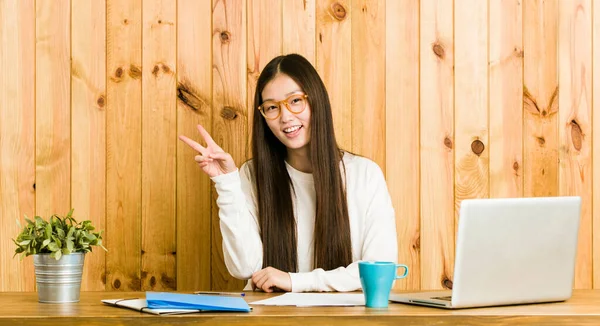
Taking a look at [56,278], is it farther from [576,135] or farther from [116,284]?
[576,135]

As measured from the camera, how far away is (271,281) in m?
1.95

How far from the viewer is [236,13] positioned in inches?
100

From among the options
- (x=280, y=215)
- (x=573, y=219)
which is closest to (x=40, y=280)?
(x=280, y=215)

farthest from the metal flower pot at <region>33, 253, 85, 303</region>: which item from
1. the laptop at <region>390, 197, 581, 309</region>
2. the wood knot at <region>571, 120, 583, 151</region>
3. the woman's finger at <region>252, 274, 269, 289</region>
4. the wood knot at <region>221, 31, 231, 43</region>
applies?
the wood knot at <region>571, 120, 583, 151</region>

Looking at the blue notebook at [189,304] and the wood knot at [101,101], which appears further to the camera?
the wood knot at [101,101]

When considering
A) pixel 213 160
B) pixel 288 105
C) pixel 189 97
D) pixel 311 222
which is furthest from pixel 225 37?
pixel 311 222

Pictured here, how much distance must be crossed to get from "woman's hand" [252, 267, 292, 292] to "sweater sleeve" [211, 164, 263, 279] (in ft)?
0.81

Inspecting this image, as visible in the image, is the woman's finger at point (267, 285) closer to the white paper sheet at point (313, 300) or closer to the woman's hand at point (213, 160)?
the white paper sheet at point (313, 300)

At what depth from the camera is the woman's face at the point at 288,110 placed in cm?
229

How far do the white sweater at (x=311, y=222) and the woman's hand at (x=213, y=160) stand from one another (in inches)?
1.1

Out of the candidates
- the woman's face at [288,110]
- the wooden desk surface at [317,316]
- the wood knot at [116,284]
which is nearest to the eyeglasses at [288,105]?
the woman's face at [288,110]

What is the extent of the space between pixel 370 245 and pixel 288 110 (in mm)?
488

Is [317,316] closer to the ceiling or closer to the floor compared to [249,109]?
closer to the floor

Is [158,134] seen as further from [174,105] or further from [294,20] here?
[294,20]
